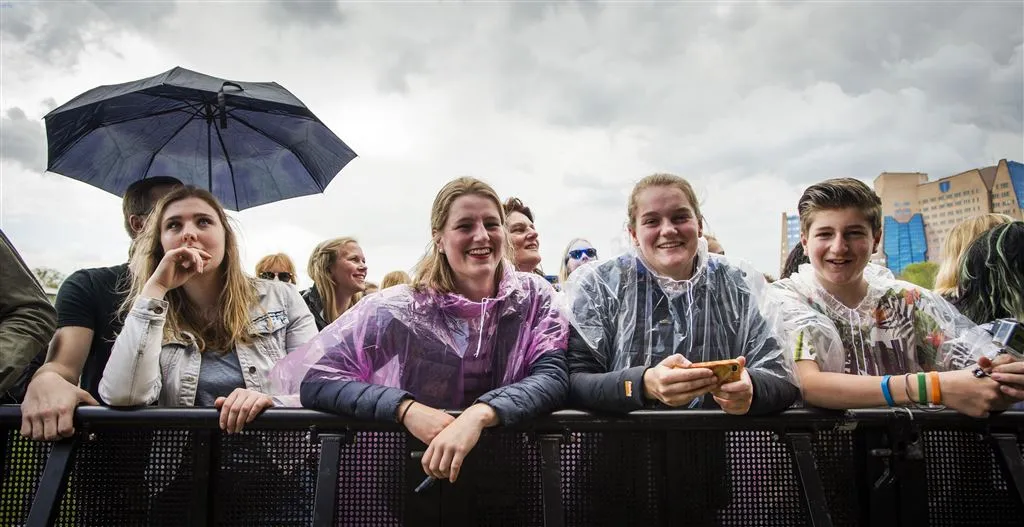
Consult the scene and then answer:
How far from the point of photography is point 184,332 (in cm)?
218

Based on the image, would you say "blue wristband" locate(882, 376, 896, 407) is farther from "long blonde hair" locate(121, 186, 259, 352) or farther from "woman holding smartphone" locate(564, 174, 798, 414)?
"long blonde hair" locate(121, 186, 259, 352)

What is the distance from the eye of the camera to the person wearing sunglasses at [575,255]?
4.06m

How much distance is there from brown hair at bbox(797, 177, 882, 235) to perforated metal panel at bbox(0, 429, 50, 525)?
2540 millimetres

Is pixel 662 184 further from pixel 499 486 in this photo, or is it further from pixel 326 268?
pixel 326 268

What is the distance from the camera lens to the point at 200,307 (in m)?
2.33

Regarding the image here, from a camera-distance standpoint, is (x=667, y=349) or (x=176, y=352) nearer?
(x=667, y=349)

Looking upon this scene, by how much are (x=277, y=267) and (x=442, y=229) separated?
3126 mm

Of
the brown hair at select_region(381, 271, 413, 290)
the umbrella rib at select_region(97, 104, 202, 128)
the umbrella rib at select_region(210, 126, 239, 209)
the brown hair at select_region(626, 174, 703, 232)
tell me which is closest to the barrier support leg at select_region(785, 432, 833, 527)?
the brown hair at select_region(626, 174, 703, 232)

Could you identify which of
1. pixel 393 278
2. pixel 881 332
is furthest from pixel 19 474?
pixel 393 278

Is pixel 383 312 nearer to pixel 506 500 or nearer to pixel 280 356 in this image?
pixel 280 356

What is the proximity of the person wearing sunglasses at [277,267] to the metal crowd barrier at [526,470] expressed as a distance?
10.7 feet

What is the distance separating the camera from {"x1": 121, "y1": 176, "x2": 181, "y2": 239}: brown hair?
278 cm

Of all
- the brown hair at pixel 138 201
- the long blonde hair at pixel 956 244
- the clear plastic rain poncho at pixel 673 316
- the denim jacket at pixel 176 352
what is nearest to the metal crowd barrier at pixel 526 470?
the denim jacket at pixel 176 352

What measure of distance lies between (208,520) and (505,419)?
81cm
